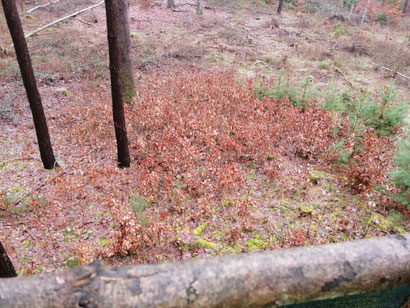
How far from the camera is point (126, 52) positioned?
10742mm

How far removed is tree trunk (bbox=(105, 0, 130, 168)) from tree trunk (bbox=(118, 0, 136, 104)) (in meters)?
3.56

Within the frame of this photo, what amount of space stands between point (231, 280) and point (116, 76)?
20.6 ft

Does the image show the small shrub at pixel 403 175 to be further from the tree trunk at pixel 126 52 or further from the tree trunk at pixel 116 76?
the tree trunk at pixel 126 52

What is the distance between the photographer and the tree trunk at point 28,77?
5840mm

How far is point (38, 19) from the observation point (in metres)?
22.4

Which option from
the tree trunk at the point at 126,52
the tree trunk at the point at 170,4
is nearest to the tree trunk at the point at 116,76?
the tree trunk at the point at 126,52

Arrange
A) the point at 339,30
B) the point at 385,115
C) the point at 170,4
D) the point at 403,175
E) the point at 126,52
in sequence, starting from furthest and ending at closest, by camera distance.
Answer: the point at 170,4
the point at 339,30
the point at 126,52
the point at 385,115
the point at 403,175

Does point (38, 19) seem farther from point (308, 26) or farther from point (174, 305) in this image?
point (174, 305)

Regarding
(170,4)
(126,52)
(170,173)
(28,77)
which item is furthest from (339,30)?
(28,77)

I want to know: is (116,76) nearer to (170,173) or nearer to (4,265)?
(170,173)

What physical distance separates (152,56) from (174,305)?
17.3 m

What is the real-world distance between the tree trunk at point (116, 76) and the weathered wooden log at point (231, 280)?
237 inches

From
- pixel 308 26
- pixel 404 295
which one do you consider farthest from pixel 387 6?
pixel 404 295

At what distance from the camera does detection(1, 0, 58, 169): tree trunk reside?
5.84 meters
